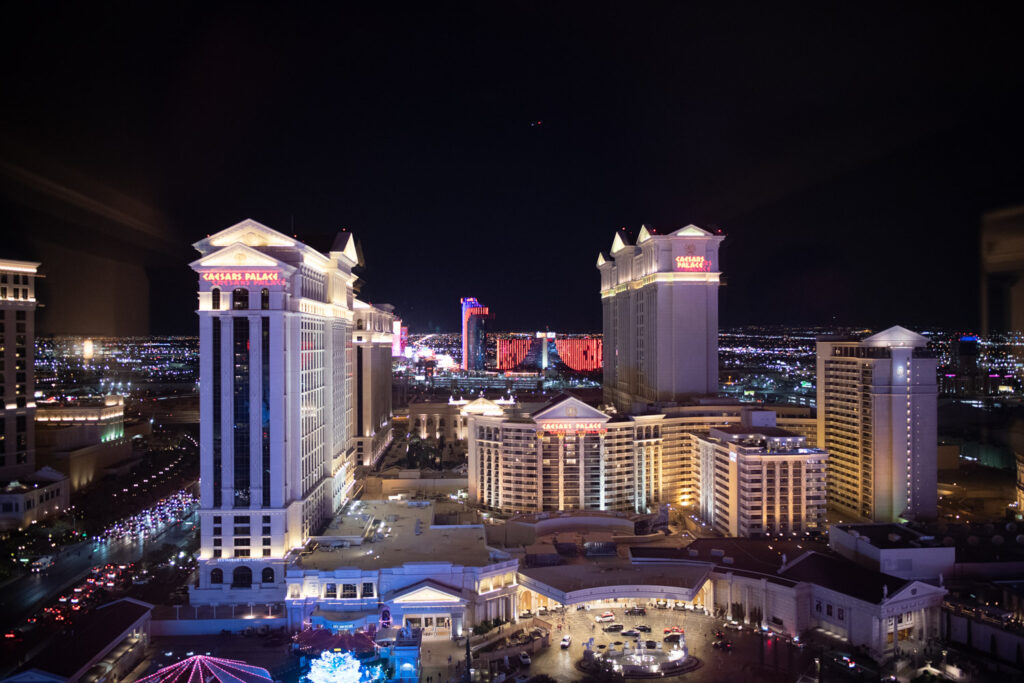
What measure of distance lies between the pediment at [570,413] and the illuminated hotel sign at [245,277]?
14.2m

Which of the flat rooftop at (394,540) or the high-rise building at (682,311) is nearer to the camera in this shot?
the flat rooftop at (394,540)

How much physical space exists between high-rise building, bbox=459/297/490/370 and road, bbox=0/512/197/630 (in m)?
77.3

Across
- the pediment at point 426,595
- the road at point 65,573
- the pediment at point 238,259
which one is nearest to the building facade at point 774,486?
the pediment at point 426,595

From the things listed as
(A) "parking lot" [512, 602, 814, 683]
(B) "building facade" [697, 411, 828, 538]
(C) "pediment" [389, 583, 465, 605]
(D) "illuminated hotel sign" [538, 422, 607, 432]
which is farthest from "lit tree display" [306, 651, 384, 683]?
(B) "building facade" [697, 411, 828, 538]

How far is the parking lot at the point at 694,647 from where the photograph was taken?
746 inches

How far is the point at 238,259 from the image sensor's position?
22.6 metres

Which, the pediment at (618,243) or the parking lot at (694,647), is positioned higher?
the pediment at (618,243)

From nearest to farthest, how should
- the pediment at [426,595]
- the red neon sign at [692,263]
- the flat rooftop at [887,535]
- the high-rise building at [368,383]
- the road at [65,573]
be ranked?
Result: 1. the pediment at [426,595]
2. the road at [65,573]
3. the flat rooftop at [887,535]
4. the red neon sign at [692,263]
5. the high-rise building at [368,383]

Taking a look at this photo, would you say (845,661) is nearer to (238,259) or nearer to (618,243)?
(238,259)

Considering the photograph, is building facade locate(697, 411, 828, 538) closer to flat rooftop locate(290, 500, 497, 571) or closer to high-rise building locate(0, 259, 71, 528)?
flat rooftop locate(290, 500, 497, 571)

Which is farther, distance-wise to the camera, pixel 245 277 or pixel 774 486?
pixel 774 486

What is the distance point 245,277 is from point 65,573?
1259 cm

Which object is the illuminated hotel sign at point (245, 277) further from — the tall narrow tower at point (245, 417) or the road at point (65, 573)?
the road at point (65, 573)

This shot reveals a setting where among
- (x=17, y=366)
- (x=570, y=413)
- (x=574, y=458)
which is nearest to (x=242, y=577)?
(x=574, y=458)
